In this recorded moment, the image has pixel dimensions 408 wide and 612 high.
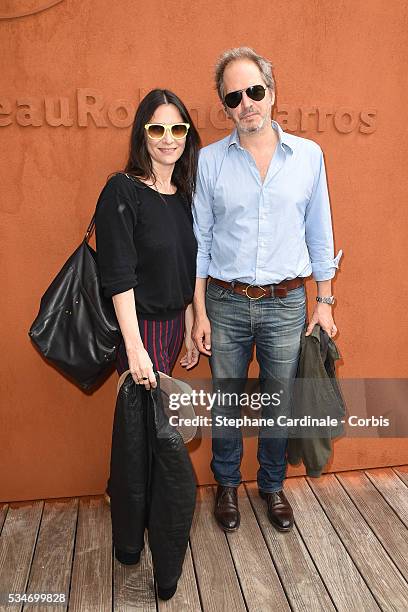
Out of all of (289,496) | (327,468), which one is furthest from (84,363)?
(327,468)

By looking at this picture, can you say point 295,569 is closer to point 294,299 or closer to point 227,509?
point 227,509

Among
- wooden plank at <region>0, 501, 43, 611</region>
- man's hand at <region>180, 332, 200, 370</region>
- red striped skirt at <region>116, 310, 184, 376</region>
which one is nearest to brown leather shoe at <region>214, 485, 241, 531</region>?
man's hand at <region>180, 332, 200, 370</region>

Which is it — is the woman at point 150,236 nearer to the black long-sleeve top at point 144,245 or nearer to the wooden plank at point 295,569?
the black long-sleeve top at point 144,245

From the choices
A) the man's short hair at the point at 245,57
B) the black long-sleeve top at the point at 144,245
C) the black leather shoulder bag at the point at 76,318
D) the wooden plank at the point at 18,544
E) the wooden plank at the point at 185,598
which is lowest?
the wooden plank at the point at 18,544

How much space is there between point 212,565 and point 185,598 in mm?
213

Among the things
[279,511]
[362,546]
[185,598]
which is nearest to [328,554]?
[362,546]

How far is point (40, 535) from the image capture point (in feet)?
8.98

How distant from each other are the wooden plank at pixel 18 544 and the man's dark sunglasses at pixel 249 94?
2.13m

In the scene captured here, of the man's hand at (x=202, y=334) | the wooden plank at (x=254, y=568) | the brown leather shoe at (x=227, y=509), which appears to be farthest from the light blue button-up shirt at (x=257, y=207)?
the wooden plank at (x=254, y=568)

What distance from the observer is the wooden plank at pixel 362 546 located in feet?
7.79

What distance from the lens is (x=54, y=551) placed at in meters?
2.62

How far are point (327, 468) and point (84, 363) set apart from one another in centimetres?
161

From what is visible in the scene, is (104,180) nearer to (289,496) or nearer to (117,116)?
(117,116)

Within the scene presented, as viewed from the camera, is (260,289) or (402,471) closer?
(260,289)
